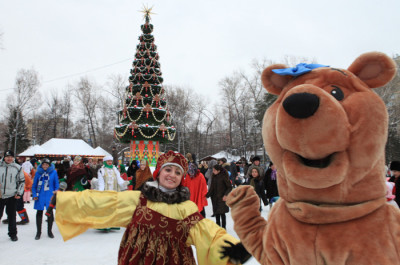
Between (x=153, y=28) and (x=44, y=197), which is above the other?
(x=153, y=28)

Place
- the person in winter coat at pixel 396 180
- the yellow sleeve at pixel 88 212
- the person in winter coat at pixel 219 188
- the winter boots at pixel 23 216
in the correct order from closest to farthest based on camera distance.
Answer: the yellow sleeve at pixel 88 212 → the person in winter coat at pixel 396 180 → the person in winter coat at pixel 219 188 → the winter boots at pixel 23 216

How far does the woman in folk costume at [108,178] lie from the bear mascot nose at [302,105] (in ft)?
19.3

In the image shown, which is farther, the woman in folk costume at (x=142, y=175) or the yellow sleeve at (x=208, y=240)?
the woman in folk costume at (x=142, y=175)

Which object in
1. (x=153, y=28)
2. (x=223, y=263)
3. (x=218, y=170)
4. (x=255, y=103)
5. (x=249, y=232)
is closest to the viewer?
(x=249, y=232)

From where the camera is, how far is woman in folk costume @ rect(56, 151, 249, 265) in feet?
8.02

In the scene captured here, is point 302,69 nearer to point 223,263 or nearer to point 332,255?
point 332,255

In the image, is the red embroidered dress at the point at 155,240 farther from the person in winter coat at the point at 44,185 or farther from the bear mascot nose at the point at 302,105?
the person in winter coat at the point at 44,185

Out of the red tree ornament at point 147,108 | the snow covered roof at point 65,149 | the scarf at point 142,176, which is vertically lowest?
the scarf at point 142,176

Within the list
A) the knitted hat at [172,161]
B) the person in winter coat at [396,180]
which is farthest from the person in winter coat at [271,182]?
the knitted hat at [172,161]

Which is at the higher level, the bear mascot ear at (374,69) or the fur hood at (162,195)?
the bear mascot ear at (374,69)

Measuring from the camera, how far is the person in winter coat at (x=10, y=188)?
598 centimetres

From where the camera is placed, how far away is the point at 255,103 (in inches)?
1148

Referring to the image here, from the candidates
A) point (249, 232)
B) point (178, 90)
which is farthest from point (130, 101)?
point (178, 90)

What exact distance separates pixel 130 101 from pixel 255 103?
15.4 metres
